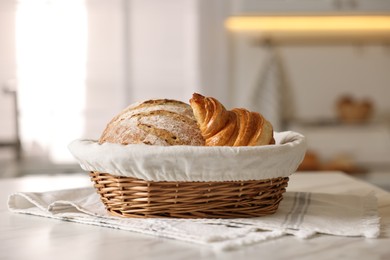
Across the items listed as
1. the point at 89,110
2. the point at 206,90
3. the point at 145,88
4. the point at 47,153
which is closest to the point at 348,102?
the point at 206,90

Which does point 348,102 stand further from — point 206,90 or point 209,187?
point 209,187

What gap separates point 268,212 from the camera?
103 cm

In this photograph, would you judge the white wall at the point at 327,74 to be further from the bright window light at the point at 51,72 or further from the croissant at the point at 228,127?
the croissant at the point at 228,127

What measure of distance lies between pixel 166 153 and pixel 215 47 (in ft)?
8.60

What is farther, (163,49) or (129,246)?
(163,49)

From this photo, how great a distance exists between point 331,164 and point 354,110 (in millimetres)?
296

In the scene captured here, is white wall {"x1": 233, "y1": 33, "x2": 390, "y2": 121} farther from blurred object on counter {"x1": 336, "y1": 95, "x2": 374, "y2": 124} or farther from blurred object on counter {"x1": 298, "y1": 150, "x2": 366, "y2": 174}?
blurred object on counter {"x1": 298, "y1": 150, "x2": 366, "y2": 174}

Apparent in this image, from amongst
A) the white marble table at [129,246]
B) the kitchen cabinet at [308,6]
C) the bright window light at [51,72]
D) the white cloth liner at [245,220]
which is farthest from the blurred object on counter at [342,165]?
the white marble table at [129,246]

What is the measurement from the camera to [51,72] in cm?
353

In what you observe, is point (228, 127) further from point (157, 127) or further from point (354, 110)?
point (354, 110)

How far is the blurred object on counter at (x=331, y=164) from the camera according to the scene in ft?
10.6

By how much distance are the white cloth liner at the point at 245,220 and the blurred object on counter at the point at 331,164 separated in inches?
79.7

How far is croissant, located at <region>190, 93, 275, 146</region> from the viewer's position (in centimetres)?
100

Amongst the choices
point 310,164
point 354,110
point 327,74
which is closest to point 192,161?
point 310,164
